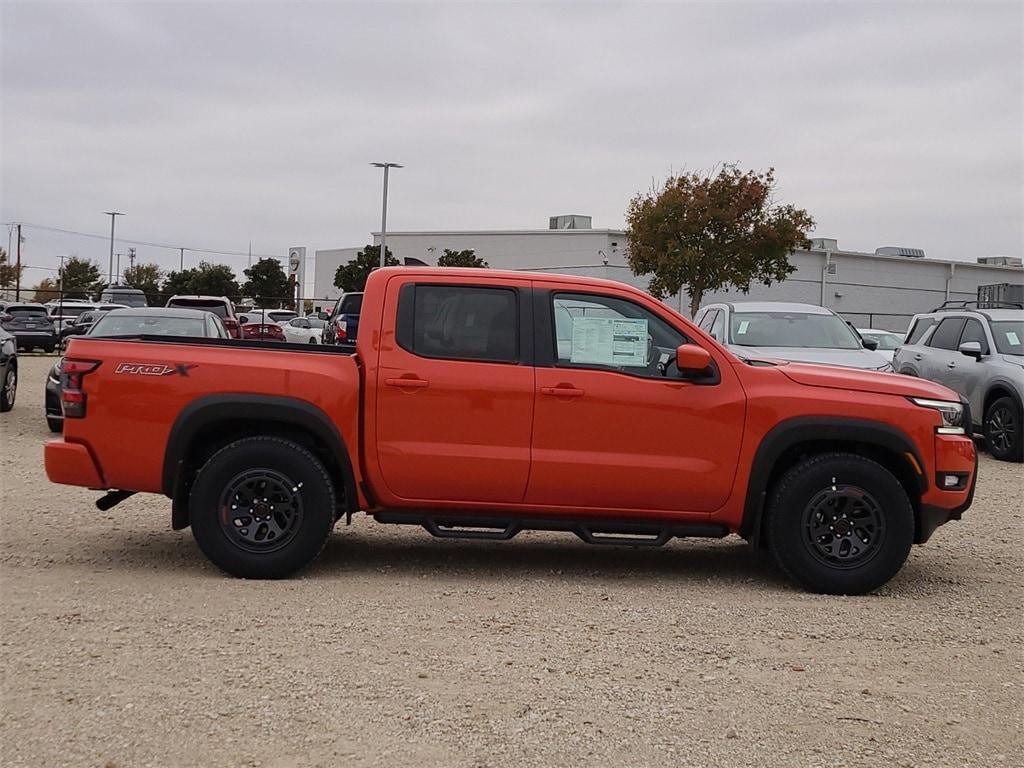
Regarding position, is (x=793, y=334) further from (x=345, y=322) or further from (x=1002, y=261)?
(x=1002, y=261)

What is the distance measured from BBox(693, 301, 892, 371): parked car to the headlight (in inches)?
229

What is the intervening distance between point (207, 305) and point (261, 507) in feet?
55.6

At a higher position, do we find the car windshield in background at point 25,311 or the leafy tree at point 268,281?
the leafy tree at point 268,281

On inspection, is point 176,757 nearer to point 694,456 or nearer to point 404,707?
point 404,707

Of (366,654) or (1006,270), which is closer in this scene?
(366,654)

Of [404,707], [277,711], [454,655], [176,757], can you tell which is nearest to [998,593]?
[454,655]

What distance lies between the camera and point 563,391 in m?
6.86

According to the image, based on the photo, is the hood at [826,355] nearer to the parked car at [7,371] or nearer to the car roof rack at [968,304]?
the car roof rack at [968,304]

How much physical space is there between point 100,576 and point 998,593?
5.43 metres

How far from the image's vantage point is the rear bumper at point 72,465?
Answer: 686cm

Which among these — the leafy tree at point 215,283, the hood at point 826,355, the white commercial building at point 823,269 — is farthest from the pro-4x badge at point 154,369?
the leafy tree at point 215,283

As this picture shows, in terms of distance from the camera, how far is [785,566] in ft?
22.6

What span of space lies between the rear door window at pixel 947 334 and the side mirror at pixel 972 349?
3.32 ft

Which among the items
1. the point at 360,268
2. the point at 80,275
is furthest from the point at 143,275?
the point at 360,268
